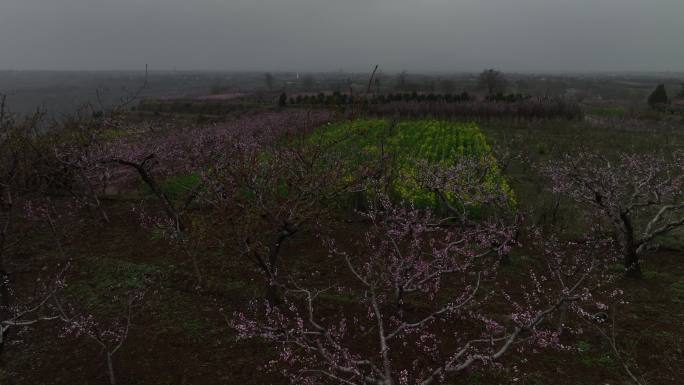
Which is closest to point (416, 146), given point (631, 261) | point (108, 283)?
point (631, 261)

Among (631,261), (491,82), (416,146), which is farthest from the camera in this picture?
(491,82)

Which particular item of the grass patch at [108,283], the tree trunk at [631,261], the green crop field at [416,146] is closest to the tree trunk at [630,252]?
the tree trunk at [631,261]

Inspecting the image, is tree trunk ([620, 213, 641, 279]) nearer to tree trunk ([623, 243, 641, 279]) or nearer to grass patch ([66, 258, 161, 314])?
tree trunk ([623, 243, 641, 279])

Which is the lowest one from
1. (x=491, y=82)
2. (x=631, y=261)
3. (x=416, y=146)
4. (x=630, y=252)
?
(x=631, y=261)

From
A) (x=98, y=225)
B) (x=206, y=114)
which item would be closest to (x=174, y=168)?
(x=98, y=225)

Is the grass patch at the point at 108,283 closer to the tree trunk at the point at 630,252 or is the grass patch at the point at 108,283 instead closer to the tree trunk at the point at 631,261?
the tree trunk at the point at 630,252

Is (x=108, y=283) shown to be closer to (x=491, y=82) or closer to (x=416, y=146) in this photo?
(x=416, y=146)

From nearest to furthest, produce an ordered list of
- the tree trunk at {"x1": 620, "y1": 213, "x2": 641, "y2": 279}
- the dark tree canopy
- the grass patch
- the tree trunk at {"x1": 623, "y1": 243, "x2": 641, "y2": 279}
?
the grass patch → the tree trunk at {"x1": 620, "y1": 213, "x2": 641, "y2": 279} → the tree trunk at {"x1": 623, "y1": 243, "x2": 641, "y2": 279} → the dark tree canopy

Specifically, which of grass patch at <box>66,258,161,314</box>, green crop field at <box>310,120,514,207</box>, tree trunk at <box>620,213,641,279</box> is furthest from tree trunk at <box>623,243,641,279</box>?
grass patch at <box>66,258,161,314</box>

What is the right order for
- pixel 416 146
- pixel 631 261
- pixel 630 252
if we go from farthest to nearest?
pixel 416 146 → pixel 631 261 → pixel 630 252

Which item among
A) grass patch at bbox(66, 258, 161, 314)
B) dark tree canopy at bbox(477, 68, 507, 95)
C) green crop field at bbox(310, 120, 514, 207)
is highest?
dark tree canopy at bbox(477, 68, 507, 95)

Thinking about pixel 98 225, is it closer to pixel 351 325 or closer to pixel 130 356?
pixel 130 356
